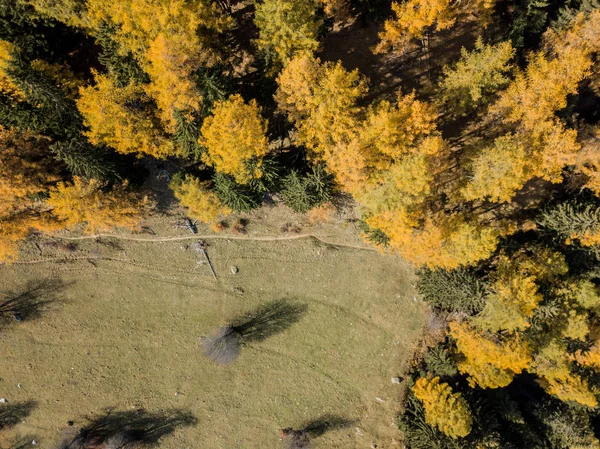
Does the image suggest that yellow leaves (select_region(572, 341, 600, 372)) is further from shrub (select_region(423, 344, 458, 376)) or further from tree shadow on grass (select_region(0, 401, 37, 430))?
tree shadow on grass (select_region(0, 401, 37, 430))

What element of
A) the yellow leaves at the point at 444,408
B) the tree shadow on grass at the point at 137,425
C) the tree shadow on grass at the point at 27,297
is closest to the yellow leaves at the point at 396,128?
the yellow leaves at the point at 444,408

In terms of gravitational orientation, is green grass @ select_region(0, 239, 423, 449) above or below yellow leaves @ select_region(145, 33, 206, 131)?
below

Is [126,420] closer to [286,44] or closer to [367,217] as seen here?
[367,217]

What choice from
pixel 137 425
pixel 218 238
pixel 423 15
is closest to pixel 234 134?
pixel 218 238

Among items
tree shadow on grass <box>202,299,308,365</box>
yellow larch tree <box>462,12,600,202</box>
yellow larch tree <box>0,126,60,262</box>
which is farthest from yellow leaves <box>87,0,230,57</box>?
tree shadow on grass <box>202,299,308,365</box>

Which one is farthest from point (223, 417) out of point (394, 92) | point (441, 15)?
point (441, 15)

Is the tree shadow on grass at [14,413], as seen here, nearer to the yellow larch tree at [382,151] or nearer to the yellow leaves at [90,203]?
the yellow leaves at [90,203]

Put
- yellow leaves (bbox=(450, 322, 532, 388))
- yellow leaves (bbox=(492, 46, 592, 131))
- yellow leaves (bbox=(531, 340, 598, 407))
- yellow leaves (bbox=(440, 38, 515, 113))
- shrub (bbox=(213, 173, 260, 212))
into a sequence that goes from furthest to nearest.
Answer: yellow leaves (bbox=(531, 340, 598, 407)) → shrub (bbox=(213, 173, 260, 212)) → yellow leaves (bbox=(450, 322, 532, 388)) → yellow leaves (bbox=(440, 38, 515, 113)) → yellow leaves (bbox=(492, 46, 592, 131))
